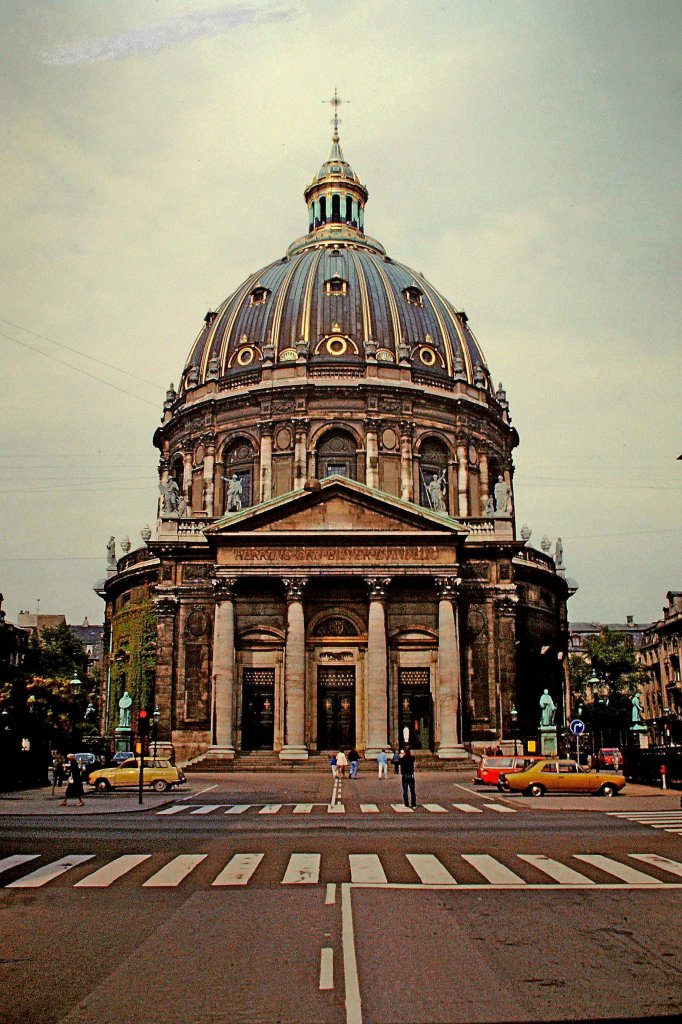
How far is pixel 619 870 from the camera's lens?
16406 millimetres

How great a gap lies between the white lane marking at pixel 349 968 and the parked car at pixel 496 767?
94.5ft

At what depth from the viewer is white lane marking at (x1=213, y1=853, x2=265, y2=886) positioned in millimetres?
15259

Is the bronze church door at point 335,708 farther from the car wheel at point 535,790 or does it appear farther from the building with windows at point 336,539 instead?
the car wheel at point 535,790

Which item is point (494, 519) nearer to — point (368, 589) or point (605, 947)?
point (368, 589)

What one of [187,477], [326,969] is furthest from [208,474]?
[326,969]

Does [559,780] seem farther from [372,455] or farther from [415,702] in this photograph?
[372,455]

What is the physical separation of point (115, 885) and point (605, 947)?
7248mm

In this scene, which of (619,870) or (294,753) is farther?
(294,753)

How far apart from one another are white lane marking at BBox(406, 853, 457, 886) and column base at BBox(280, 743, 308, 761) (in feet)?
115

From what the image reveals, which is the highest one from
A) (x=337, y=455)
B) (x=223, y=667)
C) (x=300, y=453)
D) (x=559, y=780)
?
(x=337, y=455)

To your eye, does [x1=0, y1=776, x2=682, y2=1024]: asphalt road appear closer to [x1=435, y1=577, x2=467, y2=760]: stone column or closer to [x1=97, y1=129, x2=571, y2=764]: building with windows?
[x1=435, y1=577, x2=467, y2=760]: stone column

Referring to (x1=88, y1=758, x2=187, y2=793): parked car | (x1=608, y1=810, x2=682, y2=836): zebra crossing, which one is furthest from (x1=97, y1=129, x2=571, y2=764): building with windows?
(x1=608, y1=810, x2=682, y2=836): zebra crossing

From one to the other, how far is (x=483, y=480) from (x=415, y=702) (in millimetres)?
21172

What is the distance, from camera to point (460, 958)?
1033 centimetres
